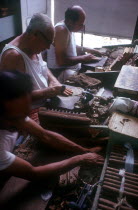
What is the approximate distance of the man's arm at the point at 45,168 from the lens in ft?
5.62

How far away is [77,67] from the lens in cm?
418

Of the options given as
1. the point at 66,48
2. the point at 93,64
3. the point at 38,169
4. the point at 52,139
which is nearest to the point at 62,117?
the point at 52,139

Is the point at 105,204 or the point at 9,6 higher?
the point at 9,6

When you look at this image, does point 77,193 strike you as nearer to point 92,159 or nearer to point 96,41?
point 92,159

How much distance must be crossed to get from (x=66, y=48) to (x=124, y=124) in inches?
92.9

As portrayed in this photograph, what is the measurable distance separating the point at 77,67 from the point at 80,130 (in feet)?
7.20

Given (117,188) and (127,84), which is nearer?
(117,188)

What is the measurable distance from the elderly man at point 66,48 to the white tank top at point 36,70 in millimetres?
950

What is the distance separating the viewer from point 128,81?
2.49 m

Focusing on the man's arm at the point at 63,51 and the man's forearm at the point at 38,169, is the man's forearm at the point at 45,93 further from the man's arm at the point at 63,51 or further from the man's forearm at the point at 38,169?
the man's arm at the point at 63,51

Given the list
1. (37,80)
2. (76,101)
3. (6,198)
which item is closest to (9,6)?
(37,80)

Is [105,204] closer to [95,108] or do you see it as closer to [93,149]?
[93,149]

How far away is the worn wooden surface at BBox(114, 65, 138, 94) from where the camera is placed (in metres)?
2.38

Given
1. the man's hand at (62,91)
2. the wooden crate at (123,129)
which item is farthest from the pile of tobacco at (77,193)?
the man's hand at (62,91)
